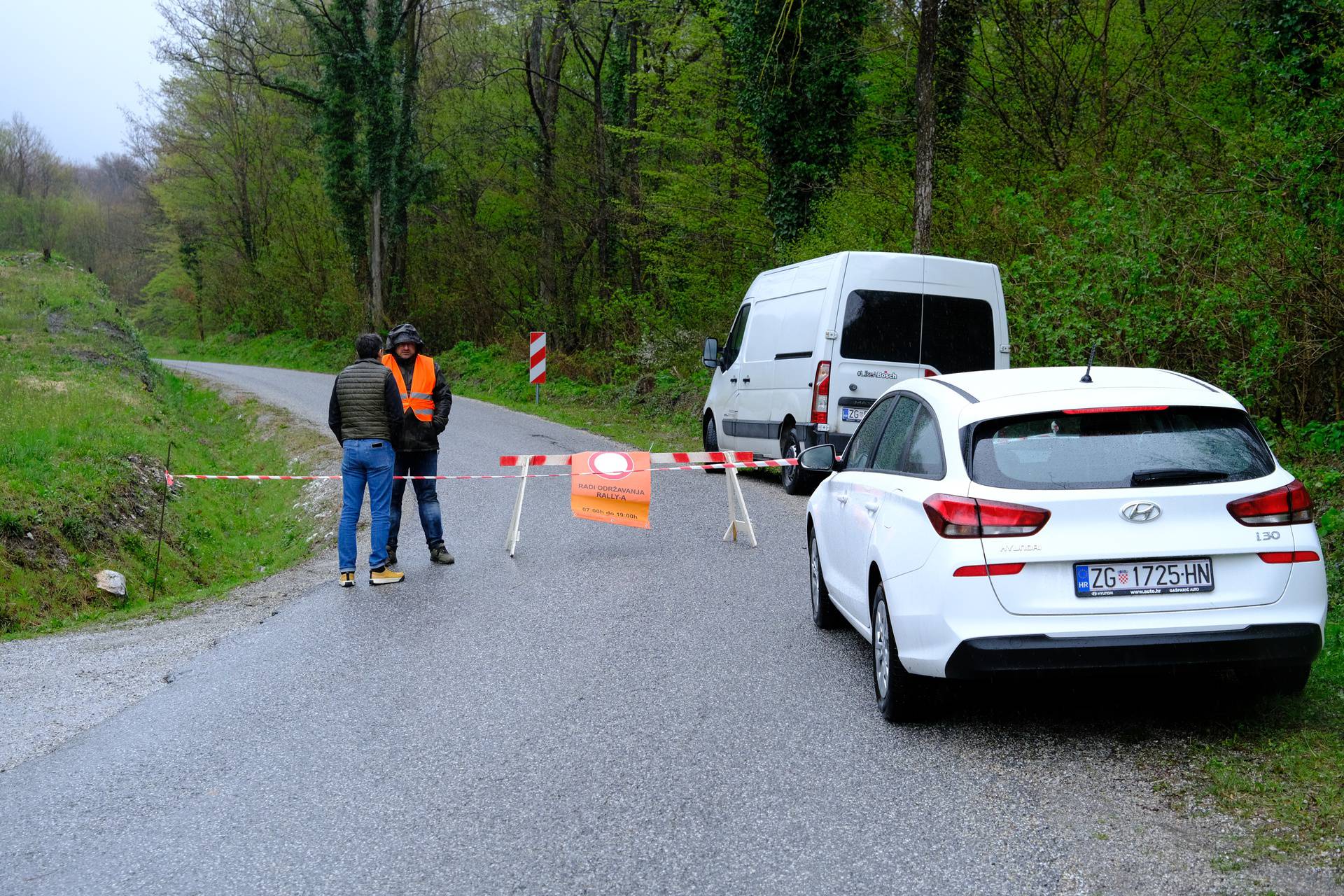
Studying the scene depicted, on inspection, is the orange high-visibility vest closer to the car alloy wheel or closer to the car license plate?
→ the car alloy wheel

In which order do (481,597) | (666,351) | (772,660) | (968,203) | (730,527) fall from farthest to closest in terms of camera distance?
(666,351) → (968,203) → (730,527) → (481,597) → (772,660)

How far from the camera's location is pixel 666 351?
86.2ft

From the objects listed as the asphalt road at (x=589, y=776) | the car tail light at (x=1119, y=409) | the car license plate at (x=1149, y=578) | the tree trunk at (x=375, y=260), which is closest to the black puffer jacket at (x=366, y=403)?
the asphalt road at (x=589, y=776)

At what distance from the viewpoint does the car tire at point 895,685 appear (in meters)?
5.41

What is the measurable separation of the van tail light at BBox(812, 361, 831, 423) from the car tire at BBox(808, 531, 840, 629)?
486cm

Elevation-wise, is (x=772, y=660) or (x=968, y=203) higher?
(x=968, y=203)

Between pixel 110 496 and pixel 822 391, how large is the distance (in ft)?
24.9

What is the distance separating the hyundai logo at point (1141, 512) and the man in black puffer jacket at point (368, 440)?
241 inches

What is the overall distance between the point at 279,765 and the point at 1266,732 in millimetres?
4250

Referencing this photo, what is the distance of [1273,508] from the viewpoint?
495 centimetres

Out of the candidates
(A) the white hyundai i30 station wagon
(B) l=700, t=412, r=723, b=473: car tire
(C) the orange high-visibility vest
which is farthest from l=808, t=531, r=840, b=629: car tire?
(B) l=700, t=412, r=723, b=473: car tire

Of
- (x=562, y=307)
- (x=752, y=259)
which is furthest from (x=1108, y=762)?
(x=562, y=307)

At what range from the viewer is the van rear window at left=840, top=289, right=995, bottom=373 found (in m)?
12.4

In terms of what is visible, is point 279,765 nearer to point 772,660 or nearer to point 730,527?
point 772,660
